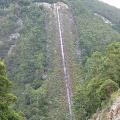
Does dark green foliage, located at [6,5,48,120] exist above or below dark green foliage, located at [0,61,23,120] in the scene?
below

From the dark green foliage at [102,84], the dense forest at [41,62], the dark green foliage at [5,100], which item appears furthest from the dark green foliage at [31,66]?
the dark green foliage at [5,100]

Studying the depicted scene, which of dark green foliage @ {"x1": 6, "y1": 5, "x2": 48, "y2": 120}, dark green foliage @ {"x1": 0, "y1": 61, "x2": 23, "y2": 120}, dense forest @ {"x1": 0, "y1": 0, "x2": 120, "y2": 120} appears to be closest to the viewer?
dark green foliage @ {"x1": 0, "y1": 61, "x2": 23, "y2": 120}

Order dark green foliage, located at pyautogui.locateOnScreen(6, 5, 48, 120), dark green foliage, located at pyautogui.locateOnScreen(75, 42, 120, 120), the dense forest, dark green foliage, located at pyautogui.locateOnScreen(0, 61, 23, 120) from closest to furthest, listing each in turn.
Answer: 1. dark green foliage, located at pyautogui.locateOnScreen(0, 61, 23, 120)
2. dark green foliage, located at pyautogui.locateOnScreen(75, 42, 120, 120)
3. the dense forest
4. dark green foliage, located at pyautogui.locateOnScreen(6, 5, 48, 120)

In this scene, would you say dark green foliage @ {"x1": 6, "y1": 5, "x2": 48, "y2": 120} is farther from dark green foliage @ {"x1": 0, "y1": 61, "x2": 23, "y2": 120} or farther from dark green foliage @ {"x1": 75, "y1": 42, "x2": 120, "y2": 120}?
dark green foliage @ {"x1": 0, "y1": 61, "x2": 23, "y2": 120}

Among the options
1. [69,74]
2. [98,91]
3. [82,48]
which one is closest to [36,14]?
[82,48]

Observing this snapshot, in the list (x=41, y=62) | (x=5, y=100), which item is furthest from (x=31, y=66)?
(x=5, y=100)

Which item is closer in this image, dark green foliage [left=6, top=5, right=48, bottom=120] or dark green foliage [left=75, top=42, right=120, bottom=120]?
dark green foliage [left=75, top=42, right=120, bottom=120]

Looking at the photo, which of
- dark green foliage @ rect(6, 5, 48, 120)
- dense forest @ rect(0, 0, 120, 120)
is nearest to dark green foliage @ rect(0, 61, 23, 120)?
dense forest @ rect(0, 0, 120, 120)

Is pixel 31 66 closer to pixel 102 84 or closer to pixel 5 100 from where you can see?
pixel 102 84
